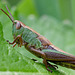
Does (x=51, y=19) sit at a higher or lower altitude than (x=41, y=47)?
higher

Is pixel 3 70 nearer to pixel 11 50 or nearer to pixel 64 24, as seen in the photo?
pixel 11 50

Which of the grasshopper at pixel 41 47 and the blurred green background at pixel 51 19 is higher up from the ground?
the blurred green background at pixel 51 19

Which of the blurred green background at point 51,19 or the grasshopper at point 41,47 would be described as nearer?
the grasshopper at point 41,47

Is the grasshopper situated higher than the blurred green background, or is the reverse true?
the blurred green background

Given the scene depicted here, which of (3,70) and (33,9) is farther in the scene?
(33,9)

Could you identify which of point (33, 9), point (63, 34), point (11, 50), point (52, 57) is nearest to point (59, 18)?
point (63, 34)

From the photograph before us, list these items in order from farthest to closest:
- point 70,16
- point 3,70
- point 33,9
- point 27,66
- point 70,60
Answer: point 33,9, point 70,16, point 70,60, point 27,66, point 3,70

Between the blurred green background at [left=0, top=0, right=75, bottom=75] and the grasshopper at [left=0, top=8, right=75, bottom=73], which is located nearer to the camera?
the grasshopper at [left=0, top=8, right=75, bottom=73]

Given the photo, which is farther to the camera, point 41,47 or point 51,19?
point 51,19
